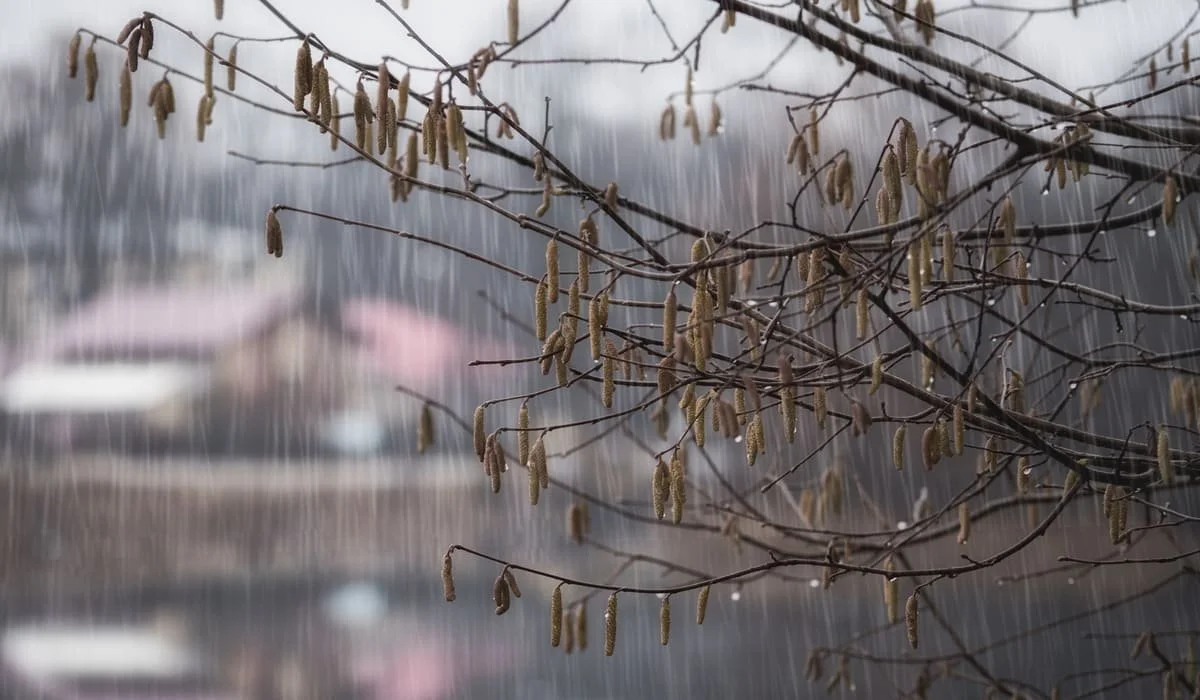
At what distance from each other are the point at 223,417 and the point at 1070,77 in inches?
237

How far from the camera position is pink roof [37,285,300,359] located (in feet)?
25.7

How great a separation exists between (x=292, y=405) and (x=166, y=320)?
110 cm

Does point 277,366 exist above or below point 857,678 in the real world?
above

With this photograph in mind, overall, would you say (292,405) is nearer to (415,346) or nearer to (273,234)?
(415,346)

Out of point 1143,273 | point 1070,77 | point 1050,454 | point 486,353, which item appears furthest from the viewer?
point 486,353

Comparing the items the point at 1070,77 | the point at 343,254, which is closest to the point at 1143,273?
the point at 1070,77

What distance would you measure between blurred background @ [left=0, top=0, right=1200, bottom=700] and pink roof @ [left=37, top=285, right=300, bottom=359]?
2 cm

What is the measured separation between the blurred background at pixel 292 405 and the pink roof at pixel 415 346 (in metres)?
0.02

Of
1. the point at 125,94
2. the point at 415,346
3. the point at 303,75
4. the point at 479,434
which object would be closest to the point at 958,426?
the point at 479,434

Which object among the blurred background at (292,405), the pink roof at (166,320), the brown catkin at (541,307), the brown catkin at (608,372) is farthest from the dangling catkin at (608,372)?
the pink roof at (166,320)

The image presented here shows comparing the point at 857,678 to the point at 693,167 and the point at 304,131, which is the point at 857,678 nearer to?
the point at 693,167

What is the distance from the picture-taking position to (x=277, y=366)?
7949 mm

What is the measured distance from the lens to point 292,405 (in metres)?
7.93

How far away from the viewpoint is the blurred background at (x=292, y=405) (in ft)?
22.7
